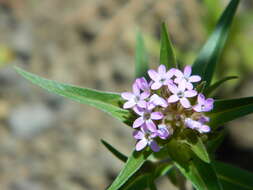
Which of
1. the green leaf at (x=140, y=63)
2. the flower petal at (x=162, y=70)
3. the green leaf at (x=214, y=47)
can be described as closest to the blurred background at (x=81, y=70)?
the green leaf at (x=140, y=63)

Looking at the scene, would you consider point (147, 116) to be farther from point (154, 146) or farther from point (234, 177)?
point (234, 177)

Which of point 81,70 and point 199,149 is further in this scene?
point 81,70

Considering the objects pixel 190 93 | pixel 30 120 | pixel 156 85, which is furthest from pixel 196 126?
pixel 30 120

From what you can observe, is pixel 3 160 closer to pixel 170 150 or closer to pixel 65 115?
pixel 65 115

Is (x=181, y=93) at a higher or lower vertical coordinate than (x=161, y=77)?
lower

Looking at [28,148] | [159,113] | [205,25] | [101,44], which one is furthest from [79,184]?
[159,113]
